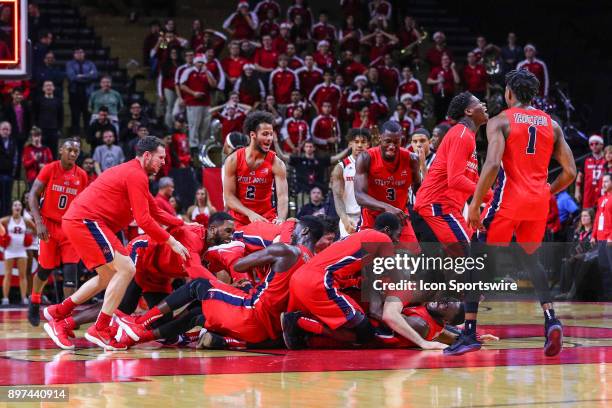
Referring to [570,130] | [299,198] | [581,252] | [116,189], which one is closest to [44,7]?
[299,198]

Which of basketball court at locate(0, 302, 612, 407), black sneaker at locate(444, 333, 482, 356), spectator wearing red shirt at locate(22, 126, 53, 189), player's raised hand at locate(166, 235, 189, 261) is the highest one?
spectator wearing red shirt at locate(22, 126, 53, 189)

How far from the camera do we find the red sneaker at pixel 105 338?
10430mm

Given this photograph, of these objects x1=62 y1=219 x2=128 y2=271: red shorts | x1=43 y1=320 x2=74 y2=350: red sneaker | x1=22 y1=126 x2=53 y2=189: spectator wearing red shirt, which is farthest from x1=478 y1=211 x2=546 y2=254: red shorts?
x1=22 y1=126 x2=53 y2=189: spectator wearing red shirt

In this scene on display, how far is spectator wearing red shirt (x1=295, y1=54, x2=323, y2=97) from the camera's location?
74.7 feet

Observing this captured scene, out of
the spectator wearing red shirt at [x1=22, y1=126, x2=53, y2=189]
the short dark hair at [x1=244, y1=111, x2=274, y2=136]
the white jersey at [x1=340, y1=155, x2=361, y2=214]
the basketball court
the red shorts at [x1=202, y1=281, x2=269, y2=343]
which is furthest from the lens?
the spectator wearing red shirt at [x1=22, y1=126, x2=53, y2=189]

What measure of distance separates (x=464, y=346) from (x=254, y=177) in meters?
3.49

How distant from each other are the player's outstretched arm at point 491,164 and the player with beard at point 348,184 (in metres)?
3.54

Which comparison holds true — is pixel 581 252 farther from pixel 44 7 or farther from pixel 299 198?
pixel 44 7

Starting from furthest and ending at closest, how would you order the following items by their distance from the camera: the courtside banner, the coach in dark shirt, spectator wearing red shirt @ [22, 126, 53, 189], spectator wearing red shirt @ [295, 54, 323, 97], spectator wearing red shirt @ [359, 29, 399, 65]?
spectator wearing red shirt @ [359, 29, 399, 65] < spectator wearing red shirt @ [295, 54, 323, 97] < the coach in dark shirt < spectator wearing red shirt @ [22, 126, 53, 189] < the courtside banner

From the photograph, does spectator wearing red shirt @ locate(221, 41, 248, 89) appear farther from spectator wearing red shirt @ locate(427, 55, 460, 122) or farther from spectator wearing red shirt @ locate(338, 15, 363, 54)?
spectator wearing red shirt @ locate(427, 55, 460, 122)

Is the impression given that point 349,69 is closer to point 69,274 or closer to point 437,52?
point 437,52

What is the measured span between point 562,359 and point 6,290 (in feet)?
32.6

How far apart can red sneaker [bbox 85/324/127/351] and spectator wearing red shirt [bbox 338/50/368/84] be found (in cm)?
1379

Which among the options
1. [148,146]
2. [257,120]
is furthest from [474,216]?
[257,120]
